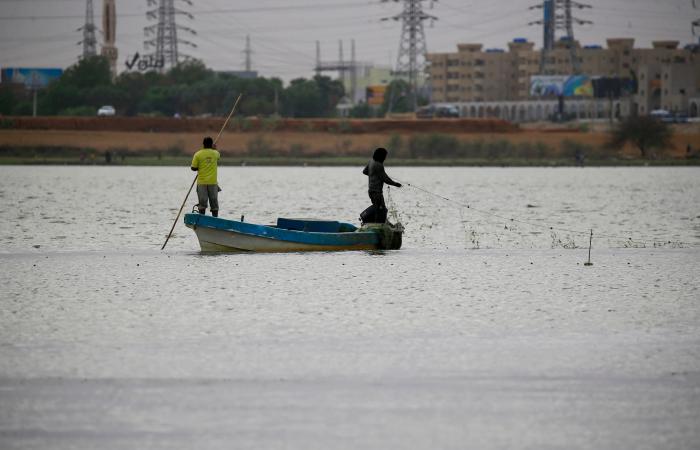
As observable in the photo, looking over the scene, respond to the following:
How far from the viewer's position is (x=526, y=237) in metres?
35.6

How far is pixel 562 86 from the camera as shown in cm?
18538

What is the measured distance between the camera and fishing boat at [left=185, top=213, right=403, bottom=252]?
26.6 metres

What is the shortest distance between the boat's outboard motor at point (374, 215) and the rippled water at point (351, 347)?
1005mm

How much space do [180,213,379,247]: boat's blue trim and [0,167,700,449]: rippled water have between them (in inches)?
17.1

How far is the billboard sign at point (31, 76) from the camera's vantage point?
18488 centimetres

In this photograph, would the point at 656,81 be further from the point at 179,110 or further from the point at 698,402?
the point at 698,402

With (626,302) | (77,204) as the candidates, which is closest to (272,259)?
(626,302)

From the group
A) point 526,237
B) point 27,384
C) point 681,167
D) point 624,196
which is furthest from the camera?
point 681,167

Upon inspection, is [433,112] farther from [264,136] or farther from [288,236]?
[288,236]

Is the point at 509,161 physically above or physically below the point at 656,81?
below

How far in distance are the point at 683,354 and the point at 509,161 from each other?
390ft

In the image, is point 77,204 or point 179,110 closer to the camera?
point 77,204

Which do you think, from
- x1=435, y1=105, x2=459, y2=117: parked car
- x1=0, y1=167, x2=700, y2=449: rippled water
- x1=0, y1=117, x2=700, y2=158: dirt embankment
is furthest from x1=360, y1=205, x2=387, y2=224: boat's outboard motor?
x1=435, y1=105, x2=459, y2=117: parked car

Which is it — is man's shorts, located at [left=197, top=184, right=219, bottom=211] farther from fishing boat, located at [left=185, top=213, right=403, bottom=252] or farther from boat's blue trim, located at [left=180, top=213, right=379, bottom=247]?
boat's blue trim, located at [left=180, top=213, right=379, bottom=247]
